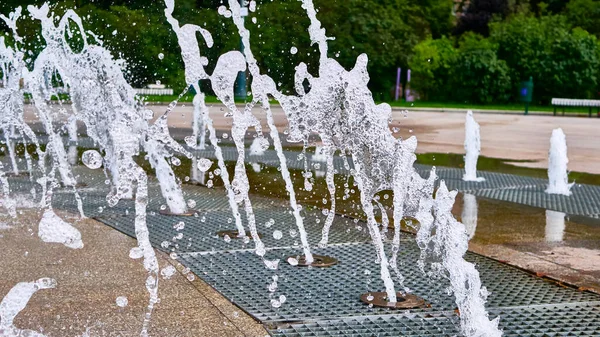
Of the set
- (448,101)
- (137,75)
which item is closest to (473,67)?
(448,101)

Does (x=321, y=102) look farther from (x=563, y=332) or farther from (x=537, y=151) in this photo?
(x=537, y=151)

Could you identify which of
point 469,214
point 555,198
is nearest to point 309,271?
point 469,214

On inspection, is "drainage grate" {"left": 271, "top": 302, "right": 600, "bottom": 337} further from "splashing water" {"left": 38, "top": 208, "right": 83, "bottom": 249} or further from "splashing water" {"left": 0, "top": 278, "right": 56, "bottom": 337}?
"splashing water" {"left": 38, "top": 208, "right": 83, "bottom": 249}

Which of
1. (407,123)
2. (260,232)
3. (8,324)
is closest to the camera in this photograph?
(8,324)

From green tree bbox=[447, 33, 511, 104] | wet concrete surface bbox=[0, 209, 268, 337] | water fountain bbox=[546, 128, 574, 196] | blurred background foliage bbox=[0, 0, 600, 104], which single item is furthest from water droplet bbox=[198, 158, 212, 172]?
green tree bbox=[447, 33, 511, 104]

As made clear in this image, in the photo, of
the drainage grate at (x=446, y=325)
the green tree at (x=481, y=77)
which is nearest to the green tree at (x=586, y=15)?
the green tree at (x=481, y=77)

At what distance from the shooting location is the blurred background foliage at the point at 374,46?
94.5 feet

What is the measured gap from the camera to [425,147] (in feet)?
47.0

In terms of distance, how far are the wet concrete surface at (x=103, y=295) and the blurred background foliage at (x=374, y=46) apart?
68.5 ft

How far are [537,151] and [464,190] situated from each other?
5.55 m

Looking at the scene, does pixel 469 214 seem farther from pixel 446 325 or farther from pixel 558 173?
pixel 446 325

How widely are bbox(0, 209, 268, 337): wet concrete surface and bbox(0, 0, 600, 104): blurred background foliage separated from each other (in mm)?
20884

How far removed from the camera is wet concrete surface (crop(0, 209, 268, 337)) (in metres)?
3.91

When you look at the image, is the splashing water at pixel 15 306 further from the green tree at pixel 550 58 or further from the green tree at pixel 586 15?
the green tree at pixel 586 15
